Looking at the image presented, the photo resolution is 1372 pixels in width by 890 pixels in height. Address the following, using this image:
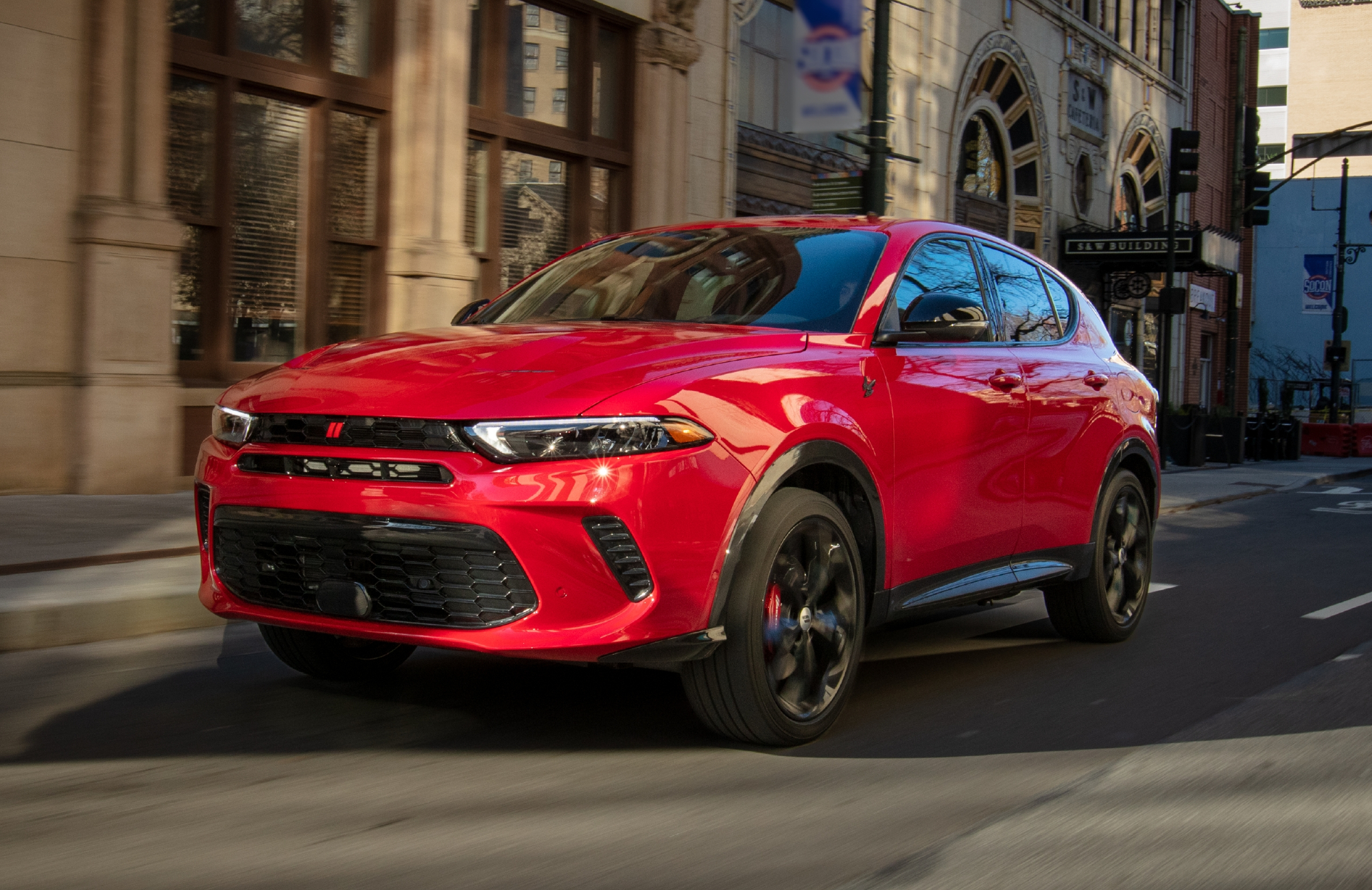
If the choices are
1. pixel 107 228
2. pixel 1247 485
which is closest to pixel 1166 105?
pixel 1247 485

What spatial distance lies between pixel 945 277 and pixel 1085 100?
87.9ft

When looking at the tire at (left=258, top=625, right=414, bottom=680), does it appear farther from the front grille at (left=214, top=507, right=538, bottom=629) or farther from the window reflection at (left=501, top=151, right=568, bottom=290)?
the window reflection at (left=501, top=151, right=568, bottom=290)

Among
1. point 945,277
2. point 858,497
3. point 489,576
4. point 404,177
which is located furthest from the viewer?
point 404,177

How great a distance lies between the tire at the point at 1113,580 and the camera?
6.49m

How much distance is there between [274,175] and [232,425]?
779cm

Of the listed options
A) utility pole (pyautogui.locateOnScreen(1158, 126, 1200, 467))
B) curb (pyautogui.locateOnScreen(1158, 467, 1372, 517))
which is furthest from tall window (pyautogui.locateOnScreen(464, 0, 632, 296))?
utility pole (pyautogui.locateOnScreen(1158, 126, 1200, 467))

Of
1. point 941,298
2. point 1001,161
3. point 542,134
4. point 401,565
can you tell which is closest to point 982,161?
point 1001,161

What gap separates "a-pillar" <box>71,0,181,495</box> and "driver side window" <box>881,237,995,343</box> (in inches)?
253

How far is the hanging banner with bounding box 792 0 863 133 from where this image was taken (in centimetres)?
1145

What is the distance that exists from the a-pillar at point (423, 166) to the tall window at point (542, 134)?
0.97 meters

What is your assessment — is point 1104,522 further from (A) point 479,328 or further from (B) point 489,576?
(B) point 489,576

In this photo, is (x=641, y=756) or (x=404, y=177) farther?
(x=404, y=177)

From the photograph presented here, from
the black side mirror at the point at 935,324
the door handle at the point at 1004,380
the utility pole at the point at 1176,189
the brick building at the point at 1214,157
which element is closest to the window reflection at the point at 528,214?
the door handle at the point at 1004,380

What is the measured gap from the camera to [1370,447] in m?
31.8
